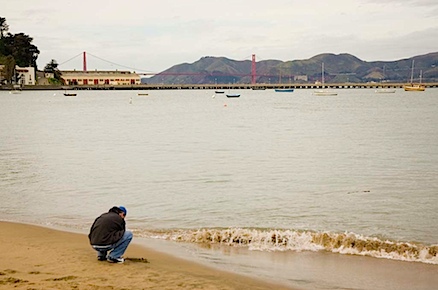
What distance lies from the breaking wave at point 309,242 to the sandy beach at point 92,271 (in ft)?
5.19

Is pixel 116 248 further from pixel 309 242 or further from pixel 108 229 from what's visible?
pixel 309 242

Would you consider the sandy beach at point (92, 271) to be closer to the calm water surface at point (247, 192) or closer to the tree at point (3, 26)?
the calm water surface at point (247, 192)

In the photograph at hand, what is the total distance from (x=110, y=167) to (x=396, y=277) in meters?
16.0

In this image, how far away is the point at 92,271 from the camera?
Result: 8328mm

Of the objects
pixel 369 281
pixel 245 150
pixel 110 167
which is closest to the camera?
pixel 369 281

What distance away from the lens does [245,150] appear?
30.0 meters

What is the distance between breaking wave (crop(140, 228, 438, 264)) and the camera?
409 inches

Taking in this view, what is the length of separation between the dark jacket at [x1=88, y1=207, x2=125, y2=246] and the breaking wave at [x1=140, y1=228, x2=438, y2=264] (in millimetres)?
3016

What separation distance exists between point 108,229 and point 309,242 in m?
4.39

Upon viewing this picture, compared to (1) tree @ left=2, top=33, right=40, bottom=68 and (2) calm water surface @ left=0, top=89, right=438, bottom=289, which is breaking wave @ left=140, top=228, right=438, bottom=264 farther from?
(1) tree @ left=2, top=33, right=40, bottom=68

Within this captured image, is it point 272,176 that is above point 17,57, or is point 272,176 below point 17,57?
below

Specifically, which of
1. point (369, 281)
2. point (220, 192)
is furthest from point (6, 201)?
point (369, 281)

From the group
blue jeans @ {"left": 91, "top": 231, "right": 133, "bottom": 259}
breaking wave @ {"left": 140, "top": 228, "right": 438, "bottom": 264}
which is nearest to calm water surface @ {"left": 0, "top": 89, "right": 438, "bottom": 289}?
breaking wave @ {"left": 140, "top": 228, "right": 438, "bottom": 264}

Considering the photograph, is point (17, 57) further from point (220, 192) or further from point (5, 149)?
point (220, 192)
